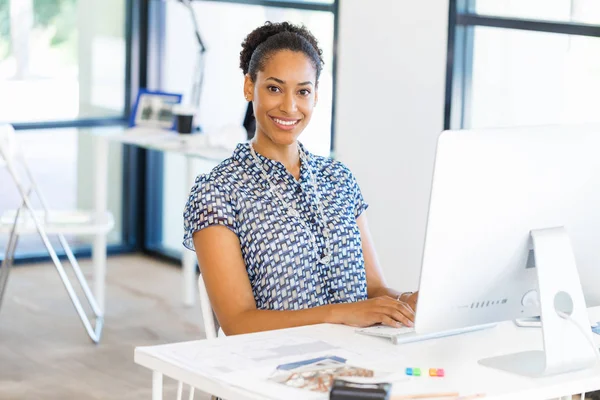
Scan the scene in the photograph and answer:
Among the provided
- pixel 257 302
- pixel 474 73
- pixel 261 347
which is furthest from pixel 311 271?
pixel 474 73

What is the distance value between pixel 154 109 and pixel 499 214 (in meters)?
3.48

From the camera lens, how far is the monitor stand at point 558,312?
7.03 feet

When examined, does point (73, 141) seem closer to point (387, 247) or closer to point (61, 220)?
point (61, 220)

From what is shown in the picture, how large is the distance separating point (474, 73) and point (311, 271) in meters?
2.07

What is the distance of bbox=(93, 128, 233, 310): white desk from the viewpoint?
4863 mm

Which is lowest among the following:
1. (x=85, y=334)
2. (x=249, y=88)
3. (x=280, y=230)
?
(x=85, y=334)

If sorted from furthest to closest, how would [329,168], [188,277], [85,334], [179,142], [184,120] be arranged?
[188,277] < [184,120] < [179,142] < [85,334] < [329,168]

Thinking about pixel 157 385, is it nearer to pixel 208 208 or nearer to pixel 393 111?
pixel 208 208

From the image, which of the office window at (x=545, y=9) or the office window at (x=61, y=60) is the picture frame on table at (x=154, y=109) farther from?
the office window at (x=545, y=9)

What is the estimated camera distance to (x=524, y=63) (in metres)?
4.25

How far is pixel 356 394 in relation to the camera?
188cm

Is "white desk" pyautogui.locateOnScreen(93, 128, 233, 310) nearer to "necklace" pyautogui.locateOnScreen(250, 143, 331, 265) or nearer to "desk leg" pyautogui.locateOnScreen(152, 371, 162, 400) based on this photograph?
"necklace" pyautogui.locateOnScreen(250, 143, 331, 265)

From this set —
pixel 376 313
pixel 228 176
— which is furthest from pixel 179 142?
pixel 376 313

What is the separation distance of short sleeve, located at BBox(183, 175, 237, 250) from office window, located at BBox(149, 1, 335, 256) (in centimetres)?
221
